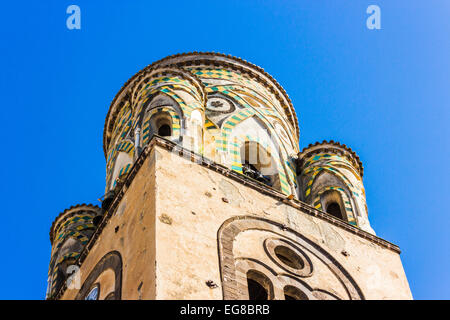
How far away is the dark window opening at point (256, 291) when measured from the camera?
1271cm

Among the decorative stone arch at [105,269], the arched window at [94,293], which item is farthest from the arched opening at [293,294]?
the arched window at [94,293]

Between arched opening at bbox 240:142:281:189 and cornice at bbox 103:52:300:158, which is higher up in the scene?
cornice at bbox 103:52:300:158

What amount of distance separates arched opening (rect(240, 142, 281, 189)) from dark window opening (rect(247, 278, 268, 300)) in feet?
8.45

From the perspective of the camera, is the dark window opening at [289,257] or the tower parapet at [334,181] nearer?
the dark window opening at [289,257]

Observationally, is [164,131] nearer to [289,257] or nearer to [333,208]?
[333,208]

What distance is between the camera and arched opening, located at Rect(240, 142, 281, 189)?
15500mm

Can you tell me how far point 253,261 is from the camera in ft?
41.3

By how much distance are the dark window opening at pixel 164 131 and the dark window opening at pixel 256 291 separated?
3067 millimetres

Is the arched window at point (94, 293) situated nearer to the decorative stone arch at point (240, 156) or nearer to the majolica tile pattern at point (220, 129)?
the majolica tile pattern at point (220, 129)

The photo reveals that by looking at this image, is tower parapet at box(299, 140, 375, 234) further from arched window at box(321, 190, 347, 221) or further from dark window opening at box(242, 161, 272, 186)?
dark window opening at box(242, 161, 272, 186)

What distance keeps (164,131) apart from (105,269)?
315 centimetres

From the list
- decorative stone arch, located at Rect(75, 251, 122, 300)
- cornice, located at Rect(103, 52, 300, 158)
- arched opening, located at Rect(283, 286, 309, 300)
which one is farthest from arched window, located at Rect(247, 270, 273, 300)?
cornice, located at Rect(103, 52, 300, 158)
